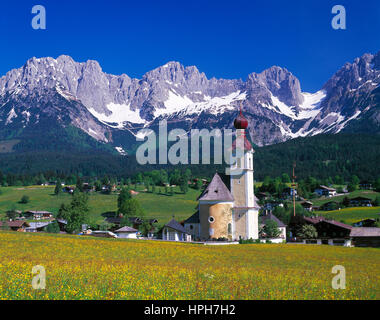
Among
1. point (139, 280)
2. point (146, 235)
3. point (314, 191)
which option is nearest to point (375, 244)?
point (146, 235)

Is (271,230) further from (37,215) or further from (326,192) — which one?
(326,192)

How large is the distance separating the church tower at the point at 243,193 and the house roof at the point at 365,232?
57.9 feet

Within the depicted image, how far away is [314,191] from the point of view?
184 m

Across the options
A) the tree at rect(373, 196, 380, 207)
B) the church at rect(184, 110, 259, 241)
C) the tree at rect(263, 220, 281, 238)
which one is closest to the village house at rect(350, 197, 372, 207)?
the tree at rect(373, 196, 380, 207)

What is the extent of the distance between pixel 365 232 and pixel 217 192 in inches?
1060

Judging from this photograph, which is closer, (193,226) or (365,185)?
(193,226)

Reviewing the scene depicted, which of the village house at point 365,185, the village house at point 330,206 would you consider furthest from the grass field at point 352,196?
the village house at point 365,185

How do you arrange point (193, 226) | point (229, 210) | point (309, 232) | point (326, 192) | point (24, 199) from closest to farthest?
point (229, 210) < point (193, 226) < point (309, 232) < point (24, 199) < point (326, 192)

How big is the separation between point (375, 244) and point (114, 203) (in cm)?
9083

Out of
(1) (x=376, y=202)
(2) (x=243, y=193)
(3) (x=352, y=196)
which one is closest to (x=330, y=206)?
(1) (x=376, y=202)

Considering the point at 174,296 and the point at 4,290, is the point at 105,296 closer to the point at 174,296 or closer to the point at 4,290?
the point at 174,296

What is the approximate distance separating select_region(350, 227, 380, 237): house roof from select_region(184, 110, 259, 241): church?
58.7 feet

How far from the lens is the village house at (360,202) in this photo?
144375mm

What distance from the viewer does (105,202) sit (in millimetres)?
153375
